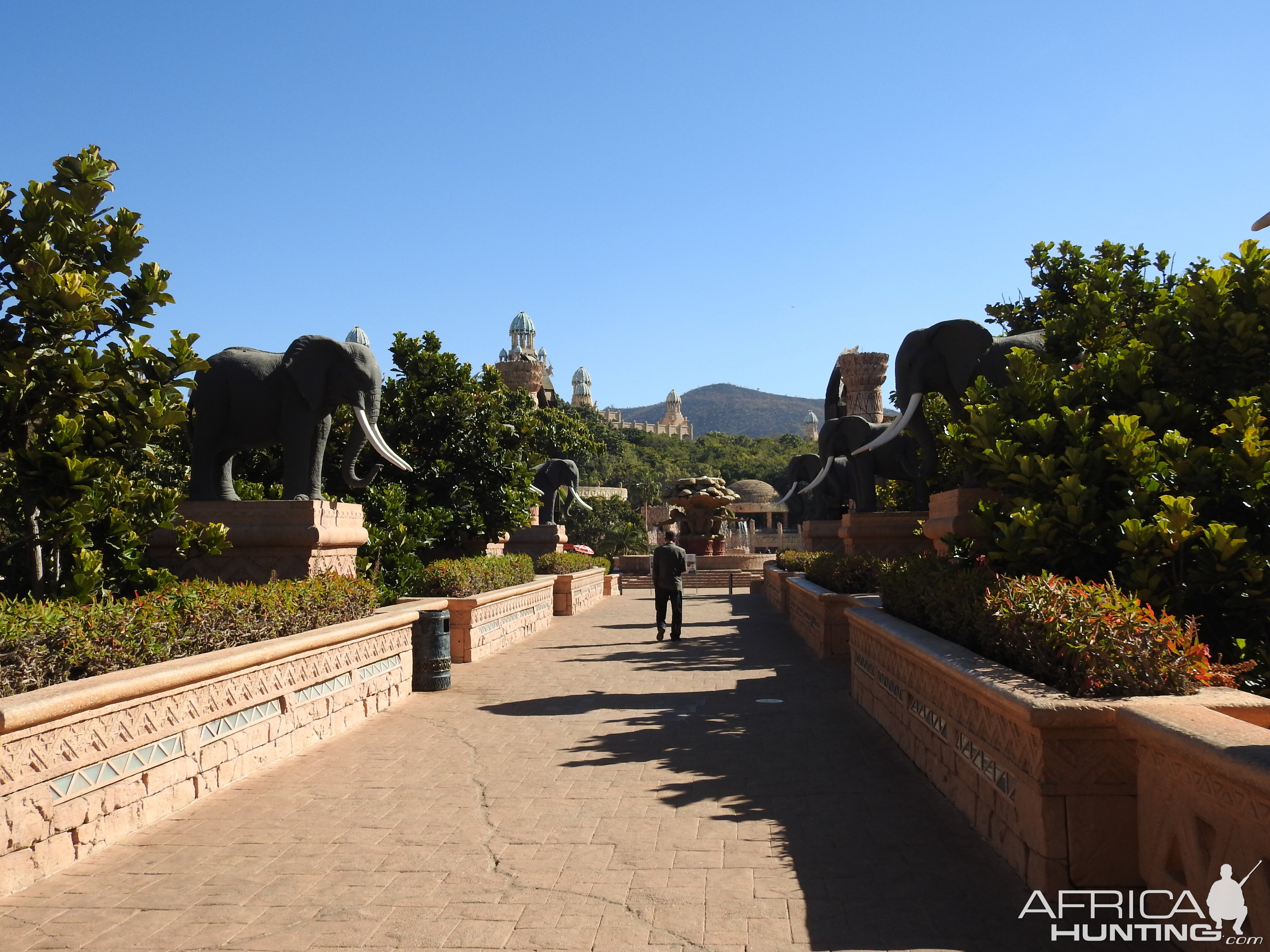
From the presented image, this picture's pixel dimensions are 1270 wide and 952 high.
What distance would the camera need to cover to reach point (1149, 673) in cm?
429

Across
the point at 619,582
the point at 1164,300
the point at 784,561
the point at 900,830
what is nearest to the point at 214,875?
the point at 900,830

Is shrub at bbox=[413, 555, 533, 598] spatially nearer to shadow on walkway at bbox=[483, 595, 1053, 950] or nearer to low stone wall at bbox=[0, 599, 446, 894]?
shadow on walkway at bbox=[483, 595, 1053, 950]

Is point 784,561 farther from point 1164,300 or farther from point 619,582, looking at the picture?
point 1164,300

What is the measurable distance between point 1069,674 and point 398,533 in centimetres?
1071

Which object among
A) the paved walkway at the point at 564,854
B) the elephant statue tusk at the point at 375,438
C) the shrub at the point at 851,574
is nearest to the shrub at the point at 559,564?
the shrub at the point at 851,574

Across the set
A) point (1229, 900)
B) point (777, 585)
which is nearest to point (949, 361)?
point (1229, 900)

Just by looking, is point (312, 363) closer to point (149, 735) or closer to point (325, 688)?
point (325, 688)

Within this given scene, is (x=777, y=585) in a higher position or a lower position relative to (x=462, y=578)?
lower

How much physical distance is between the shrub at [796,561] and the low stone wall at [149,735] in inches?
381

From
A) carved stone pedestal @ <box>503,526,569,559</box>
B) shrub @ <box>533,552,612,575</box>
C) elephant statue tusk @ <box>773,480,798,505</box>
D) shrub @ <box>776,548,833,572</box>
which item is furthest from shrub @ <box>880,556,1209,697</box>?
elephant statue tusk @ <box>773,480,798,505</box>

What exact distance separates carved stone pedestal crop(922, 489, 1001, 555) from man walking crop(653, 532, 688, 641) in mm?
5926

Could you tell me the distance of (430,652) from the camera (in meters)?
9.97

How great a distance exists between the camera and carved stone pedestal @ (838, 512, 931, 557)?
48.3ft

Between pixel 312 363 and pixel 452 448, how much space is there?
250 inches
